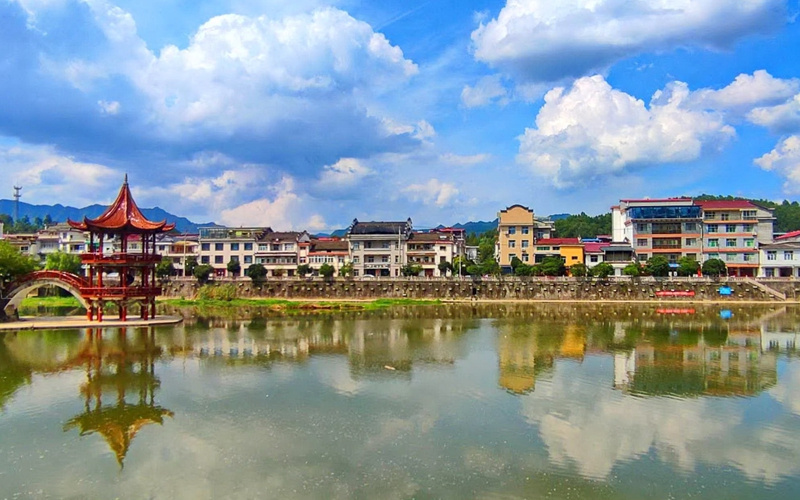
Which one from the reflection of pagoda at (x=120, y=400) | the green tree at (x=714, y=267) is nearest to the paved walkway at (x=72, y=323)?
the reflection of pagoda at (x=120, y=400)

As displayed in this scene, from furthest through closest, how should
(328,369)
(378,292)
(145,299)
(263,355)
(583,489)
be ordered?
(378,292) < (145,299) < (263,355) < (328,369) < (583,489)

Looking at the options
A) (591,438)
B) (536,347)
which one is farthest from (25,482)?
(536,347)

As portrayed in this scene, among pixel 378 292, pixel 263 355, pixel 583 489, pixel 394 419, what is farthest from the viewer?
pixel 378 292

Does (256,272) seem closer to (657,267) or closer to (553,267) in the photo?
(553,267)

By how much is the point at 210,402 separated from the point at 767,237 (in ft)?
220

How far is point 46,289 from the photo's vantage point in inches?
2564

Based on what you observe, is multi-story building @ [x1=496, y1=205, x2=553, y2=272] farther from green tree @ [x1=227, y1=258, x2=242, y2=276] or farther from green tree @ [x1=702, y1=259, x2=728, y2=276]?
green tree @ [x1=227, y1=258, x2=242, y2=276]

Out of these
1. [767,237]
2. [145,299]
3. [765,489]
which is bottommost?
[765,489]

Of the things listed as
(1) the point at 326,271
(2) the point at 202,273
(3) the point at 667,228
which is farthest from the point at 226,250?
(3) the point at 667,228

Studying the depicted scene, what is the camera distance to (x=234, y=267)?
68.9m

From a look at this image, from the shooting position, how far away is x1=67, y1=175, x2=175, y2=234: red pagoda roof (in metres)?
36.4

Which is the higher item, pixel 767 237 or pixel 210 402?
pixel 767 237

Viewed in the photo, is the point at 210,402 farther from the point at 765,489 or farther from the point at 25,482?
the point at 765,489

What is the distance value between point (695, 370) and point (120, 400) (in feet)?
76.9
